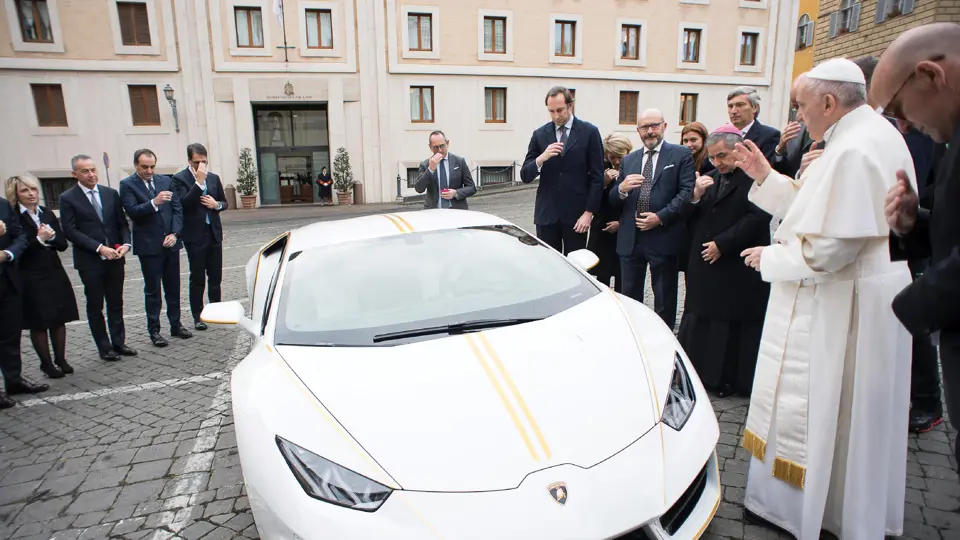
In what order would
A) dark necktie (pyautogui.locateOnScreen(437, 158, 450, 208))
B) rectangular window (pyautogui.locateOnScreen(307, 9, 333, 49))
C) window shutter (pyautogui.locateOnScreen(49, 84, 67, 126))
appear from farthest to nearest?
rectangular window (pyautogui.locateOnScreen(307, 9, 333, 49)), window shutter (pyautogui.locateOnScreen(49, 84, 67, 126)), dark necktie (pyautogui.locateOnScreen(437, 158, 450, 208))

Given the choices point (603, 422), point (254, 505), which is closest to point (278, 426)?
point (254, 505)

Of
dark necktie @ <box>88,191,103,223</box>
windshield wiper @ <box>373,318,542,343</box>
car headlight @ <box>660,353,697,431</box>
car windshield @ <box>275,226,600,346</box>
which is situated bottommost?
car headlight @ <box>660,353,697,431</box>

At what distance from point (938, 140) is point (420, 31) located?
25.2m

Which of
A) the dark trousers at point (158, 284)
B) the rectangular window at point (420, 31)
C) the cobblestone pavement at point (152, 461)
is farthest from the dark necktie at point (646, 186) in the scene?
the rectangular window at point (420, 31)

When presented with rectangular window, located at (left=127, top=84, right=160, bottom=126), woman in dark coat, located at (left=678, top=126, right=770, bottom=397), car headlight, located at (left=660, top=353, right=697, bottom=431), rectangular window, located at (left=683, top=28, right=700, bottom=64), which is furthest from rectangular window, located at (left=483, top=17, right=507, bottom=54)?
car headlight, located at (left=660, top=353, right=697, bottom=431)

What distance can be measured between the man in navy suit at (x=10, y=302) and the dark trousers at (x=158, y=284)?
1198 millimetres

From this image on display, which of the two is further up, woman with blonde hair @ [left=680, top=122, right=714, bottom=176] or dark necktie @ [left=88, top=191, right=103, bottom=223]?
woman with blonde hair @ [left=680, top=122, right=714, bottom=176]

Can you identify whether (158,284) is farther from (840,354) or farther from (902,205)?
(902,205)

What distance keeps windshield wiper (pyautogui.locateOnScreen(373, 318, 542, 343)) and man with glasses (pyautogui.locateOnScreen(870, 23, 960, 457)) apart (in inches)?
56.2

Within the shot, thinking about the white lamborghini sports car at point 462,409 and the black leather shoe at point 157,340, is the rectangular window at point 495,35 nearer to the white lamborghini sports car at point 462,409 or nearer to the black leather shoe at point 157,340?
the black leather shoe at point 157,340

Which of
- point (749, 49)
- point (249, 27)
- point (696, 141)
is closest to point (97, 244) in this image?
point (696, 141)

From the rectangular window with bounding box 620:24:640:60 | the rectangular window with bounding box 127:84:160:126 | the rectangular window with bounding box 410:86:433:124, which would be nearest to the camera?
the rectangular window with bounding box 127:84:160:126

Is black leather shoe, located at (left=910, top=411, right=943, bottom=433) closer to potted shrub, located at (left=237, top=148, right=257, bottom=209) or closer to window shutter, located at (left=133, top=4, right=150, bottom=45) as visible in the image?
potted shrub, located at (left=237, top=148, right=257, bottom=209)

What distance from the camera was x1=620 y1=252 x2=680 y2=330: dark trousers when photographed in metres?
4.46
